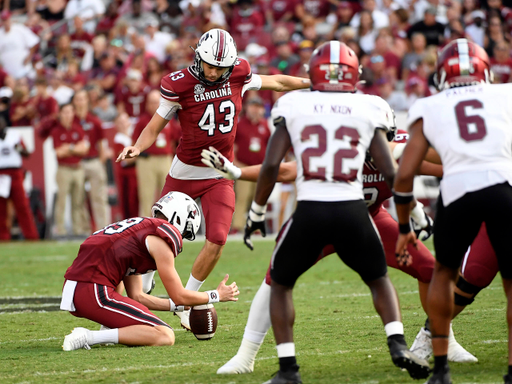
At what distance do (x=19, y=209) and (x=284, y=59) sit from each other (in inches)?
211

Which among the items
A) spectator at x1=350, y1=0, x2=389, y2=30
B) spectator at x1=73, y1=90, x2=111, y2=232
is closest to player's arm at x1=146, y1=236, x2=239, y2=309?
spectator at x1=73, y1=90, x2=111, y2=232

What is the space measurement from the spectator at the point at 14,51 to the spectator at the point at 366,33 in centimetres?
668

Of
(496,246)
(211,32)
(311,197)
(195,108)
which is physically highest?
(211,32)

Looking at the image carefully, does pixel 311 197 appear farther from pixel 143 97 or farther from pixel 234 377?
pixel 143 97

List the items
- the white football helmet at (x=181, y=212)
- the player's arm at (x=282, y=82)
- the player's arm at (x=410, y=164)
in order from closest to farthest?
the player's arm at (x=410, y=164) < the white football helmet at (x=181, y=212) < the player's arm at (x=282, y=82)

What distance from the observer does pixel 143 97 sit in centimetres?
1366

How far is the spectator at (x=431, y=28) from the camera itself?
14.3 meters

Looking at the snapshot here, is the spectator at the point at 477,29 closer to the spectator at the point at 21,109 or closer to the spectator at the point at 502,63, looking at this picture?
the spectator at the point at 502,63

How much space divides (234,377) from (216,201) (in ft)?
7.07

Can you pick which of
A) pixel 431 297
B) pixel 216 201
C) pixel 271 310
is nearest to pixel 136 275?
pixel 216 201

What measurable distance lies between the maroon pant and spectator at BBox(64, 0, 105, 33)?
19.0 ft

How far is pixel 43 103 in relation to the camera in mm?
13789

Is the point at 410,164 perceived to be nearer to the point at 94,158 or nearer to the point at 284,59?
the point at 94,158

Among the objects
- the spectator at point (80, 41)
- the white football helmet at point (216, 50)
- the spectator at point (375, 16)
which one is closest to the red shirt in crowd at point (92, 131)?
the spectator at point (80, 41)
